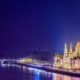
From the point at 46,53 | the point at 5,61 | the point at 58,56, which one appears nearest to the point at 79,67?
the point at 58,56

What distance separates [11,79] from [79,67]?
1008cm

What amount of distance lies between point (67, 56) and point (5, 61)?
39574 millimetres

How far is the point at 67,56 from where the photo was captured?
4300 centimetres

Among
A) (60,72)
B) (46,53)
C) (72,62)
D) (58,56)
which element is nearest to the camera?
(60,72)

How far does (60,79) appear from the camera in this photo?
29188 mm

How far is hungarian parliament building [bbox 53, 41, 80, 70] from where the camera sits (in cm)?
3950

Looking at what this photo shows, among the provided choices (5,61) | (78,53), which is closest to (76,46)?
(78,53)

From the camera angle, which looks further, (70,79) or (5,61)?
(5,61)

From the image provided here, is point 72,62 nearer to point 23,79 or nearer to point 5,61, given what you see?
point 23,79

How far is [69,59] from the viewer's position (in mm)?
41688

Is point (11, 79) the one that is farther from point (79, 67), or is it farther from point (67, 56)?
point (67, 56)

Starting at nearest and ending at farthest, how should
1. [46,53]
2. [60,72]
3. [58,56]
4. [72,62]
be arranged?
[60,72] → [72,62] → [58,56] → [46,53]

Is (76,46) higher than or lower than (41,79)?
higher

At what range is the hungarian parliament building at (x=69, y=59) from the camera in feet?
130
